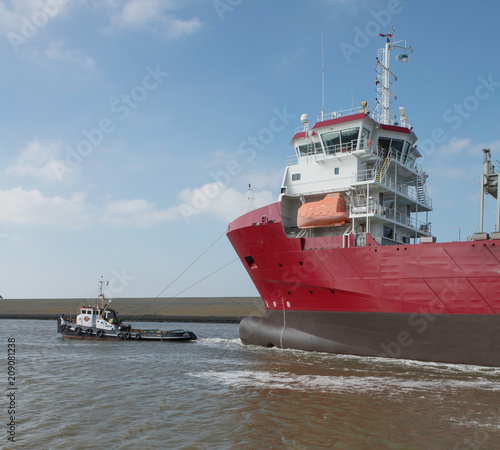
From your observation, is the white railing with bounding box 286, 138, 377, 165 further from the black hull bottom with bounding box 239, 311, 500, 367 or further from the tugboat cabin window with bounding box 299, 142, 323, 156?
the black hull bottom with bounding box 239, 311, 500, 367

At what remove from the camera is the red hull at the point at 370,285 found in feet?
47.6

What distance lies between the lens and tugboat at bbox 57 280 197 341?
27.6 meters

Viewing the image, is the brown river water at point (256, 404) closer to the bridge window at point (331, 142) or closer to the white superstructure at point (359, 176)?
the white superstructure at point (359, 176)

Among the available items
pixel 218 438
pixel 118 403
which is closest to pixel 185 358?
pixel 118 403

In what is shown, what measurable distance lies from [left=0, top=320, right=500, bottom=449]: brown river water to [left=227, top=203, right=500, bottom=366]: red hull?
44.6 inches

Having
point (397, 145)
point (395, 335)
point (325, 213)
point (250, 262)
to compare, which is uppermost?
point (397, 145)

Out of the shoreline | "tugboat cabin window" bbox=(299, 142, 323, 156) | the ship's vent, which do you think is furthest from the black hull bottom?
the shoreline

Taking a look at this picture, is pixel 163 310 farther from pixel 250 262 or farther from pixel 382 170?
pixel 382 170

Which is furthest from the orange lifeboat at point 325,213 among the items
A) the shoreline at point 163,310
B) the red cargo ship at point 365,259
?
the shoreline at point 163,310

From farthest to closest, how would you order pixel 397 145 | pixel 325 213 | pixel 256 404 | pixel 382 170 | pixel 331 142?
pixel 397 145
pixel 331 142
pixel 382 170
pixel 325 213
pixel 256 404

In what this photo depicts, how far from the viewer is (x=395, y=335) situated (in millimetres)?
15992

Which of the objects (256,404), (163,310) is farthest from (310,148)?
(163,310)

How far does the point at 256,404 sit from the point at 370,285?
7.35 m

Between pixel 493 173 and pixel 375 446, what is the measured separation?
1269 cm
